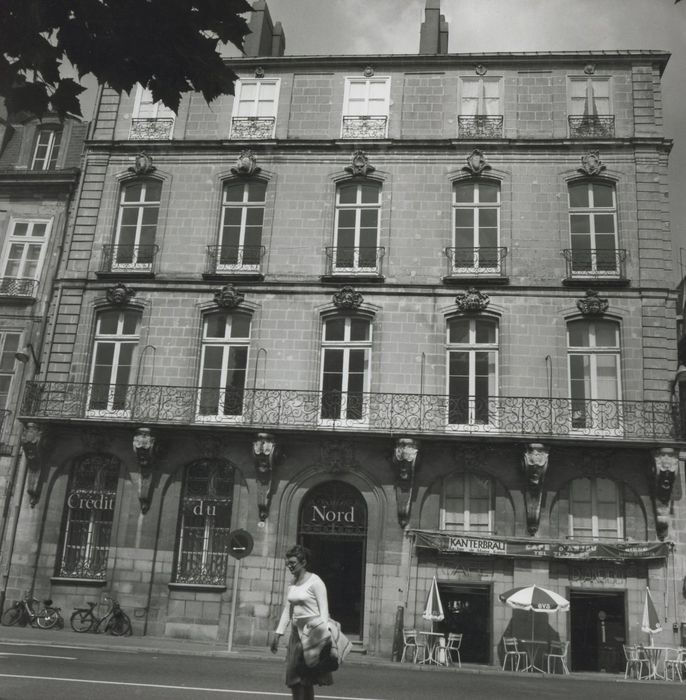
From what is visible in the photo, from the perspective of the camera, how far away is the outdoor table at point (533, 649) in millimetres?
18625

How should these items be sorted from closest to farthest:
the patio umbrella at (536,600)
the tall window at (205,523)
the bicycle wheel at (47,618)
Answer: the patio umbrella at (536,600), the bicycle wheel at (47,618), the tall window at (205,523)

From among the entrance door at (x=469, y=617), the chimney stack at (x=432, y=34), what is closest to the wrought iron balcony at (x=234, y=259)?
the chimney stack at (x=432, y=34)

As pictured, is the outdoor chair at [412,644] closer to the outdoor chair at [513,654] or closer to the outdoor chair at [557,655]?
the outdoor chair at [513,654]

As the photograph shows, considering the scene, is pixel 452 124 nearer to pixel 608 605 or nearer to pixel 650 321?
pixel 650 321

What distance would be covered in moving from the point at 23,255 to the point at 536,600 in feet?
57.8

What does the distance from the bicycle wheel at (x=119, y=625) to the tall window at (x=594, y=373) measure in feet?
39.6

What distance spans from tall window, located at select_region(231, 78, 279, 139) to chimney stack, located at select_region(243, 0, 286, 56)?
5.57 feet

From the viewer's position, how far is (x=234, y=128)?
24.5m

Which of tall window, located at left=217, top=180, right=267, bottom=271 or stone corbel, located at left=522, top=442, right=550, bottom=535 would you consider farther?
tall window, located at left=217, top=180, right=267, bottom=271

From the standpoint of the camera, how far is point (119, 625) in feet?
65.5

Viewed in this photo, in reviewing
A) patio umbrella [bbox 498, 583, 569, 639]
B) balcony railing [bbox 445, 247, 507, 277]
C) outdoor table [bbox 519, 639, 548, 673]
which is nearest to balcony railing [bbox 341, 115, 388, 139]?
balcony railing [bbox 445, 247, 507, 277]

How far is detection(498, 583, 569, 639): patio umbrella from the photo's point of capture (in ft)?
58.1

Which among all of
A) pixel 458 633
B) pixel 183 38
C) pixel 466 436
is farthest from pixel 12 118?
pixel 458 633

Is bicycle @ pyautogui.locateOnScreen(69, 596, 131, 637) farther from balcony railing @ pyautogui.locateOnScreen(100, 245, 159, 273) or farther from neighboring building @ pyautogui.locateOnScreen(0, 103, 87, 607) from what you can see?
balcony railing @ pyautogui.locateOnScreen(100, 245, 159, 273)
